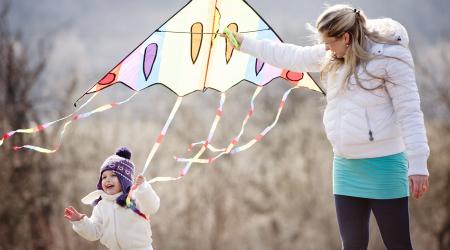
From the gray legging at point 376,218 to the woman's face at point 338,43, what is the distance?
Answer: 500 mm

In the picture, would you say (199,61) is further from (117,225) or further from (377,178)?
(377,178)

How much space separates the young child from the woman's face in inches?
37.0

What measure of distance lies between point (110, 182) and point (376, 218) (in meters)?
1.14

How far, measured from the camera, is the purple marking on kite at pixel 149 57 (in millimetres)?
3057

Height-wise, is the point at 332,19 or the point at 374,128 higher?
the point at 332,19

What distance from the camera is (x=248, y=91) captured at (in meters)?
13.0

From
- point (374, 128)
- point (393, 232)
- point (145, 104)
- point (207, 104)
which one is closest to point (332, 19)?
point (374, 128)

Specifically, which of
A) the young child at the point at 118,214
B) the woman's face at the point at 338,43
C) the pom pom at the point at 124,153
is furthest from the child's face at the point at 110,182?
the woman's face at the point at 338,43

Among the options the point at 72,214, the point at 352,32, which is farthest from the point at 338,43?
the point at 72,214

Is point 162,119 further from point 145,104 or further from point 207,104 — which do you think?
point 207,104

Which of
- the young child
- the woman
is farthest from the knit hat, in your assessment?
the woman

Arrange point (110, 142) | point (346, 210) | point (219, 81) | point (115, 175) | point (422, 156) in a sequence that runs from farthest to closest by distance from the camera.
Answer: point (110, 142)
point (219, 81)
point (115, 175)
point (346, 210)
point (422, 156)

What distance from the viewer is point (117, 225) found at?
2848 millimetres

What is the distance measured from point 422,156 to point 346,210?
0.33 meters
